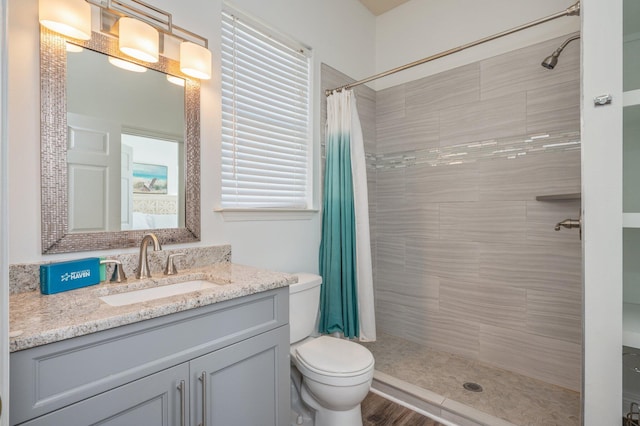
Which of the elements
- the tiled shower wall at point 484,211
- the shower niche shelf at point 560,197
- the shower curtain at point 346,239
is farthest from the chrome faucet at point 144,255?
the shower niche shelf at point 560,197

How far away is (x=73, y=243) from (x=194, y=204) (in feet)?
1.75

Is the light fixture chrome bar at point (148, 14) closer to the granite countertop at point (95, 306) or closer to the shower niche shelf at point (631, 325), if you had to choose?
the granite countertop at point (95, 306)

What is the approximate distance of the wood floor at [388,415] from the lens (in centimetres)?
181

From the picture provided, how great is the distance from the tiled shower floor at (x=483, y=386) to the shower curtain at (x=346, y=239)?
0.36 m

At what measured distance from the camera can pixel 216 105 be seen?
177 cm

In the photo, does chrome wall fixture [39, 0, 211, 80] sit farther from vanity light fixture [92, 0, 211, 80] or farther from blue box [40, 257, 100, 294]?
blue box [40, 257, 100, 294]

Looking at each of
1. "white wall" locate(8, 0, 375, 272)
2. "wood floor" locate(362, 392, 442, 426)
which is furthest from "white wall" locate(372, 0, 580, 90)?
"wood floor" locate(362, 392, 442, 426)

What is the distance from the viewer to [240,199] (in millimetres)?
1944

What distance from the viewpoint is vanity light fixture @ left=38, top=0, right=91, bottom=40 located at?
118 cm

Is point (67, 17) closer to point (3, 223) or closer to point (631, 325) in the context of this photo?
point (3, 223)

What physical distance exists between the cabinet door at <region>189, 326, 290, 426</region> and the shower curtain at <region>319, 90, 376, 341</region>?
859 mm

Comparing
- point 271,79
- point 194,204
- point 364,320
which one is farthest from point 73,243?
point 364,320

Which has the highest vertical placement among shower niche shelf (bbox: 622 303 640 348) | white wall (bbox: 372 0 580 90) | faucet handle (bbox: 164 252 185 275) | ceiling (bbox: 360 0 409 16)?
ceiling (bbox: 360 0 409 16)

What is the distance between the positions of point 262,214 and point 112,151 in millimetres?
866
